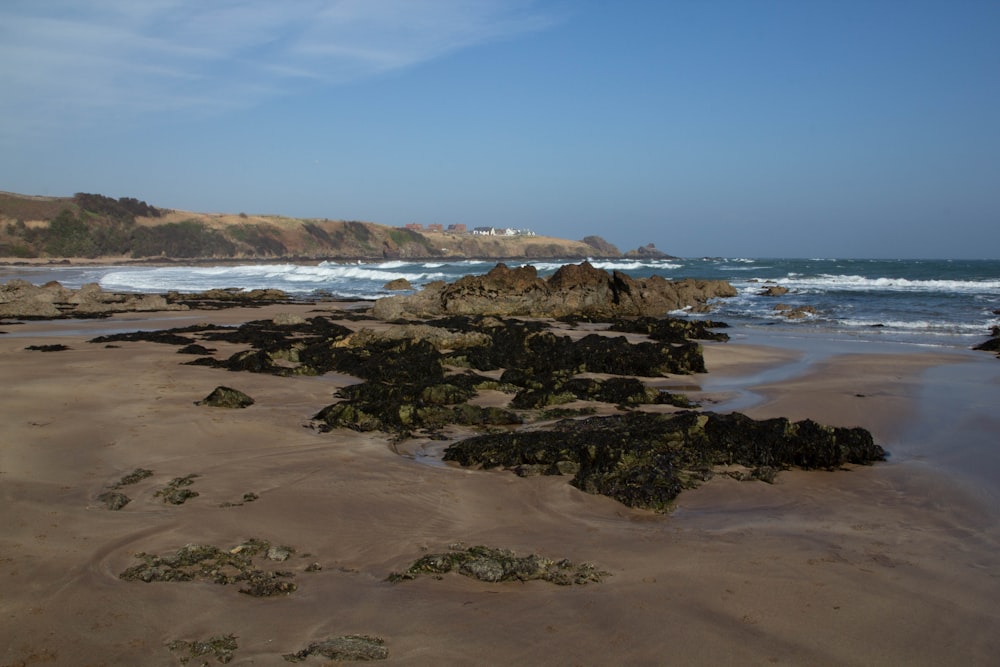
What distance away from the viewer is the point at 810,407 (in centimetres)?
898

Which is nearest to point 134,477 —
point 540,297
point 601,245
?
point 540,297

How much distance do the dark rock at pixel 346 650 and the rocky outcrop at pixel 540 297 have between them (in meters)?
18.4

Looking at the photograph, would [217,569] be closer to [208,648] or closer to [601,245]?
[208,648]

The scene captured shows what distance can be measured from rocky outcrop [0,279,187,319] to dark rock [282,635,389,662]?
20.4 m

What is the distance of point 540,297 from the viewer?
24000 millimetres

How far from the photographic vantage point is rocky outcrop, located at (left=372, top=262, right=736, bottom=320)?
22.6 m

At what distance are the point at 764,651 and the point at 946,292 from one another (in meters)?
35.3

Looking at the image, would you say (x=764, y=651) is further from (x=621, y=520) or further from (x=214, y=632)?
(x=214, y=632)

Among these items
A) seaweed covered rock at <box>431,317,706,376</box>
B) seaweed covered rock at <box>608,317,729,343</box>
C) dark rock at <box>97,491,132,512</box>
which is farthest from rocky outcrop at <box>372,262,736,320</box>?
dark rock at <box>97,491,132,512</box>

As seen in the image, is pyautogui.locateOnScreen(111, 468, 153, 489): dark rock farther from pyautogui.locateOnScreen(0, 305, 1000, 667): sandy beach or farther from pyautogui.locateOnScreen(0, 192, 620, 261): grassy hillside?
pyautogui.locateOnScreen(0, 192, 620, 261): grassy hillside

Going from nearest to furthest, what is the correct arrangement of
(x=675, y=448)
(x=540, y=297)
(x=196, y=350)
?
(x=675, y=448) < (x=196, y=350) < (x=540, y=297)

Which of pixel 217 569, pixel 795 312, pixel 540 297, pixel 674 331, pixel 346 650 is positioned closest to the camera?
pixel 346 650

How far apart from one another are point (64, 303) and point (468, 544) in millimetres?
23909

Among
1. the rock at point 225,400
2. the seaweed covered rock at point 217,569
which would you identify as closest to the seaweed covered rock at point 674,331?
the rock at point 225,400
